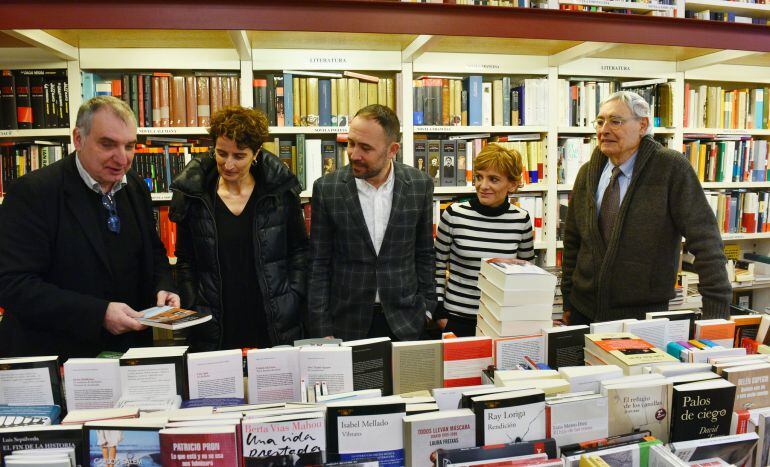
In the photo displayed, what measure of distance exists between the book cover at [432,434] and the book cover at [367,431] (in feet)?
0.08

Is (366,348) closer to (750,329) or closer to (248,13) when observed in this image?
(750,329)

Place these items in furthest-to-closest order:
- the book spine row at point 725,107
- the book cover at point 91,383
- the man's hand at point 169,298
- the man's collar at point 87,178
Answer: the book spine row at point 725,107 < the man's hand at point 169,298 < the man's collar at point 87,178 < the book cover at point 91,383

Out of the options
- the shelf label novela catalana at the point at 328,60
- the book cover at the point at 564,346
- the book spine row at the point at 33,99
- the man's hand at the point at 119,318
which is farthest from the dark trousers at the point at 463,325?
the book spine row at the point at 33,99

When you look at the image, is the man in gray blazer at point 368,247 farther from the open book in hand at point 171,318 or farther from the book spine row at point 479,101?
the book spine row at point 479,101

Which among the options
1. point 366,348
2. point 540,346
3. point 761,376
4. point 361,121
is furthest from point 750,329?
point 361,121

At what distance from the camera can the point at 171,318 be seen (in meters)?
1.72

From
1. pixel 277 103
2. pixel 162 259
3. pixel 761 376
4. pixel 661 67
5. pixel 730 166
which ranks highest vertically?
pixel 661 67

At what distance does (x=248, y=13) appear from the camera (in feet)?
8.44

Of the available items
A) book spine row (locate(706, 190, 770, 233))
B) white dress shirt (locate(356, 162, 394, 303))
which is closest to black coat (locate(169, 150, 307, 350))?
white dress shirt (locate(356, 162, 394, 303))

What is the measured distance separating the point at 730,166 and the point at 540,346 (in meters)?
3.28

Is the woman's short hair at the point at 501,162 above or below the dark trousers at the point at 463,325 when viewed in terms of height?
above

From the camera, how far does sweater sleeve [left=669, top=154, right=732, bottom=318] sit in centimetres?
207

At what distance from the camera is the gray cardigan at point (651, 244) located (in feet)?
6.91

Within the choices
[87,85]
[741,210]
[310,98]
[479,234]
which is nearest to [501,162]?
[479,234]
